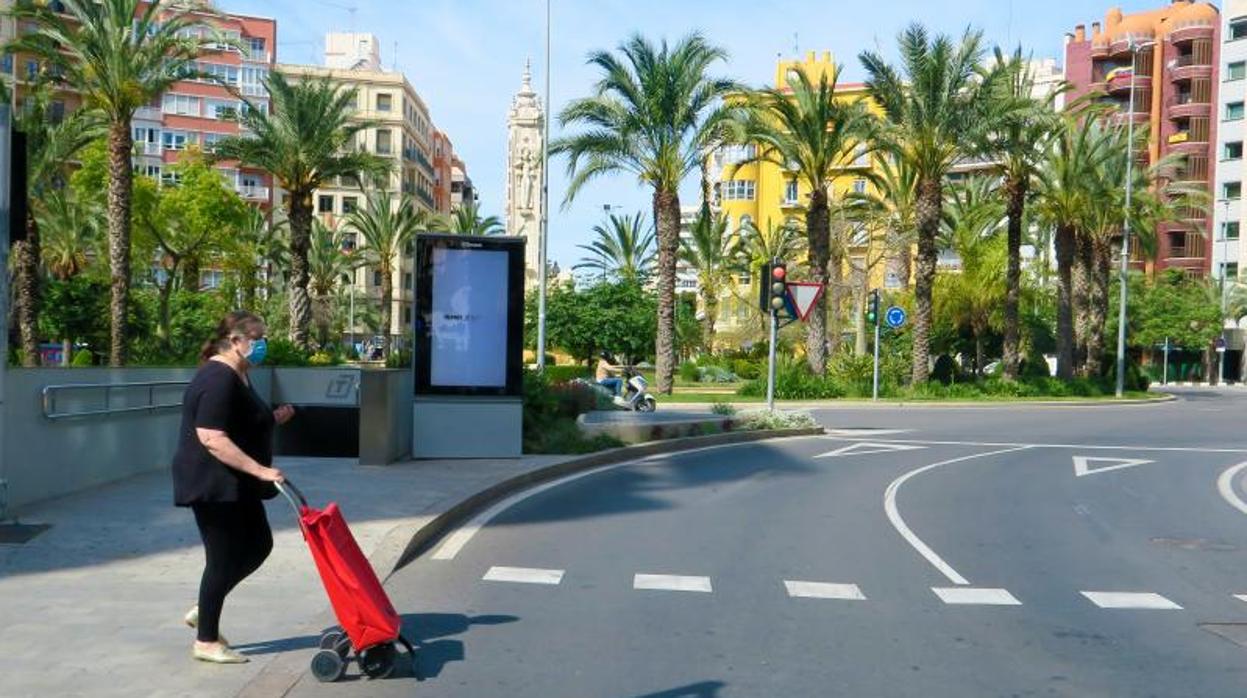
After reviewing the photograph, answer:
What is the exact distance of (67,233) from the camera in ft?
178

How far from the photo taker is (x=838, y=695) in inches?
238

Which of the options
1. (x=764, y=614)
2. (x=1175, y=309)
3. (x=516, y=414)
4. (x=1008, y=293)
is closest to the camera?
(x=764, y=614)

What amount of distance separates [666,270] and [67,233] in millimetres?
30247

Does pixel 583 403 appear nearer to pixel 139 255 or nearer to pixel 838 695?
pixel 838 695

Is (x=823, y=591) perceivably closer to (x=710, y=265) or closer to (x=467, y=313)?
(x=467, y=313)

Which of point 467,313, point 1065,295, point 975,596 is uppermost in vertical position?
point 1065,295

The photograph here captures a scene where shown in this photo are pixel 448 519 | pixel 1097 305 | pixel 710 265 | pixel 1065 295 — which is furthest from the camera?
pixel 710 265

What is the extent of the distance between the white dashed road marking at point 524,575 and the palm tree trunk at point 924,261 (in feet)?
102

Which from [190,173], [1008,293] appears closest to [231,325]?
[1008,293]

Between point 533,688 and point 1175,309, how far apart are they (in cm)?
7927

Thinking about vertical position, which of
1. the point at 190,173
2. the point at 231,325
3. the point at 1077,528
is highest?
the point at 190,173

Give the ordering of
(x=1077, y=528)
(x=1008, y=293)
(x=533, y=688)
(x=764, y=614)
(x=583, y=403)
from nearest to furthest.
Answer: (x=533, y=688) < (x=764, y=614) < (x=1077, y=528) < (x=583, y=403) < (x=1008, y=293)

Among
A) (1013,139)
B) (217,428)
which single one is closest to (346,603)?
(217,428)

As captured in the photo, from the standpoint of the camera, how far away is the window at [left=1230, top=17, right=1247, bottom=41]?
272 ft
